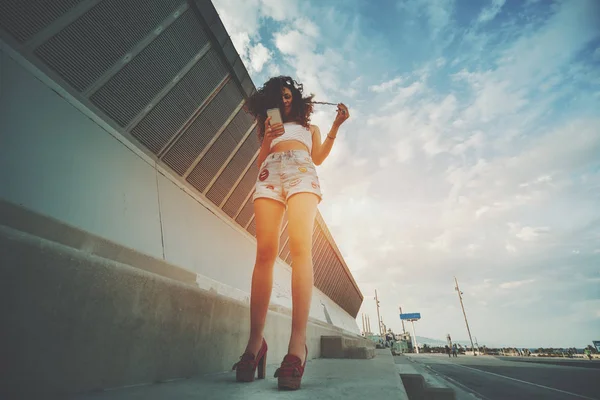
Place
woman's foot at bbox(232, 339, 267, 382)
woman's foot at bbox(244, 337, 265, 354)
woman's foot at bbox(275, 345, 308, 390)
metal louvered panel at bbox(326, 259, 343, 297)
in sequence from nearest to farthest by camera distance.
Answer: woman's foot at bbox(275, 345, 308, 390)
woman's foot at bbox(232, 339, 267, 382)
woman's foot at bbox(244, 337, 265, 354)
metal louvered panel at bbox(326, 259, 343, 297)

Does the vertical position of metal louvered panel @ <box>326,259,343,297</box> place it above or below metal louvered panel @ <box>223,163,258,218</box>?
below

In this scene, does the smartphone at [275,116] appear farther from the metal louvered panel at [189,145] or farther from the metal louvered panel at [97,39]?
the metal louvered panel at [189,145]

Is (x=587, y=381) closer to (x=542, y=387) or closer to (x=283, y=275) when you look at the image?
(x=542, y=387)

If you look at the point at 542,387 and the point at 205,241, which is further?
the point at 542,387

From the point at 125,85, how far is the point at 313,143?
301cm

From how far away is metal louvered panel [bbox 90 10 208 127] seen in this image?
12.0 feet

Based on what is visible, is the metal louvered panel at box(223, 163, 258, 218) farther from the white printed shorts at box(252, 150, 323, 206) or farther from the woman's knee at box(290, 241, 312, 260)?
the woman's knee at box(290, 241, 312, 260)

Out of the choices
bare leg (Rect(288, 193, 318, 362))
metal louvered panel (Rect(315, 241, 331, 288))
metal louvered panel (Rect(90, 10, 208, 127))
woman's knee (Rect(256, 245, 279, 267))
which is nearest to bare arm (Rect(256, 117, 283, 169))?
bare leg (Rect(288, 193, 318, 362))

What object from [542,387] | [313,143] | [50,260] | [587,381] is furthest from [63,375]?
[587,381]

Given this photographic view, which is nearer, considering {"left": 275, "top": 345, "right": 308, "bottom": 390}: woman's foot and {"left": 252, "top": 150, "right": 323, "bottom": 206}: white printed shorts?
{"left": 275, "top": 345, "right": 308, "bottom": 390}: woman's foot

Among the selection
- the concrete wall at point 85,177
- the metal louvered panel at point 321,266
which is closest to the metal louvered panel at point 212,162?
the concrete wall at point 85,177

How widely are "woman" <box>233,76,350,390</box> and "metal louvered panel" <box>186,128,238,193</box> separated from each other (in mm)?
3117

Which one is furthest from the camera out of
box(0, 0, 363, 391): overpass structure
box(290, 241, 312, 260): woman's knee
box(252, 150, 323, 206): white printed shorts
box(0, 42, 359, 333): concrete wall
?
box(0, 42, 359, 333): concrete wall

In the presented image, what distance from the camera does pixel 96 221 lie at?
117 inches
